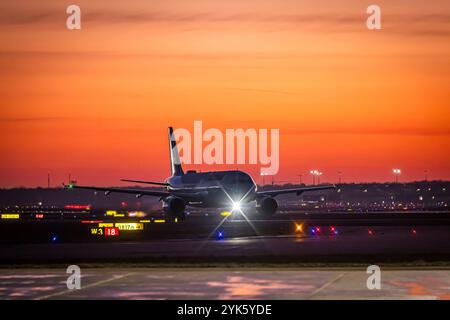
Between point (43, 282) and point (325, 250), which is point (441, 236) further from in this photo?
point (43, 282)

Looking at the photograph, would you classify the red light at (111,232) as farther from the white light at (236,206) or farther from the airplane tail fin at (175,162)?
the airplane tail fin at (175,162)

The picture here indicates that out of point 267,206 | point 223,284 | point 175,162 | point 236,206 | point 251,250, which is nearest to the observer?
point 223,284

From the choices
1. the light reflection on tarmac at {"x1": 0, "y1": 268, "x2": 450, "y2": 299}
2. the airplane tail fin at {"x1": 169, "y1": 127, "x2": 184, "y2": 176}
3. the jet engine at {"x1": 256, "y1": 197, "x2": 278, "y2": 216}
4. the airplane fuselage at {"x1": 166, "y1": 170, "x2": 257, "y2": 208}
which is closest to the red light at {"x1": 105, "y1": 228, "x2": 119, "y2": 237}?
the airplane fuselage at {"x1": 166, "y1": 170, "x2": 257, "y2": 208}

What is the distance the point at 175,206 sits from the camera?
3191 inches

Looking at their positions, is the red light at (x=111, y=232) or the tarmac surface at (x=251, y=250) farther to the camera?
the red light at (x=111, y=232)

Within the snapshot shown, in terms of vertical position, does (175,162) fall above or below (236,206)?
above

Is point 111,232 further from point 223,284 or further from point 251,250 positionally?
point 223,284

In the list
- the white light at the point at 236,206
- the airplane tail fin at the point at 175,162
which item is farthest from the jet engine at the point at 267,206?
the airplane tail fin at the point at 175,162

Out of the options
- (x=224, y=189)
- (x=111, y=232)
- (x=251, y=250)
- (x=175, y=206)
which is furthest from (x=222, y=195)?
(x=251, y=250)

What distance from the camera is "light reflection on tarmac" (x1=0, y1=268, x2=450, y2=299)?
2206 cm

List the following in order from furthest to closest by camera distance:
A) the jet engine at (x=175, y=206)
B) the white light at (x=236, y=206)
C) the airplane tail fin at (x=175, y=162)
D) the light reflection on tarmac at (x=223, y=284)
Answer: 1. the airplane tail fin at (x=175, y=162)
2. the white light at (x=236, y=206)
3. the jet engine at (x=175, y=206)
4. the light reflection on tarmac at (x=223, y=284)

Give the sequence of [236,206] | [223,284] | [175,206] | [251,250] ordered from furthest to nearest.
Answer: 1. [236,206]
2. [175,206]
3. [251,250]
4. [223,284]

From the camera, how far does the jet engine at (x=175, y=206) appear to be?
266ft

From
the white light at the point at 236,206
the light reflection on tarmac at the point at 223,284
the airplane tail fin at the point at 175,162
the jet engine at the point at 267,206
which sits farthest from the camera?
the airplane tail fin at the point at 175,162
